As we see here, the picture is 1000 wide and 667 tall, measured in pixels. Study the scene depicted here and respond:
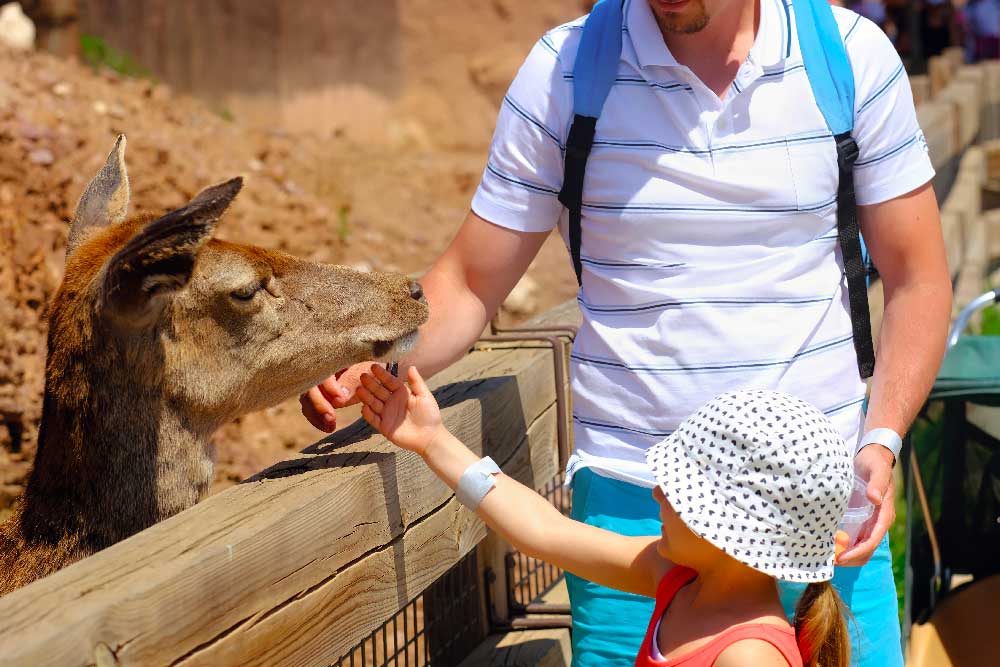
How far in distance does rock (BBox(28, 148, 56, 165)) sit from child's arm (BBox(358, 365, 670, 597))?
4841 mm

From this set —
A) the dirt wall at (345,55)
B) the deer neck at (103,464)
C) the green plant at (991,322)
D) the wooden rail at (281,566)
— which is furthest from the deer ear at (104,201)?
the dirt wall at (345,55)

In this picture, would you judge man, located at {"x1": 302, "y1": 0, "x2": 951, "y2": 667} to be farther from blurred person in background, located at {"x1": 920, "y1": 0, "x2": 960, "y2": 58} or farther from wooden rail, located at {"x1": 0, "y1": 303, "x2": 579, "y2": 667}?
blurred person in background, located at {"x1": 920, "y1": 0, "x2": 960, "y2": 58}

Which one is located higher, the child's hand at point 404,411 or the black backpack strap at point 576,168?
the black backpack strap at point 576,168

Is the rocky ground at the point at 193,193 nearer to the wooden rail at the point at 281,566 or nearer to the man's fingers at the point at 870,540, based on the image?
the wooden rail at the point at 281,566

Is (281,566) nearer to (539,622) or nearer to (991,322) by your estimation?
(539,622)

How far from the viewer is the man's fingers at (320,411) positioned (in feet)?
9.80

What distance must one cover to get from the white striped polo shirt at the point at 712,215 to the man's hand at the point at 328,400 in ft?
1.90

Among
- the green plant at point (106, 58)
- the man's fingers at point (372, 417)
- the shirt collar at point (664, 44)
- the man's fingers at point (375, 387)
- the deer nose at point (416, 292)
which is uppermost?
the green plant at point (106, 58)

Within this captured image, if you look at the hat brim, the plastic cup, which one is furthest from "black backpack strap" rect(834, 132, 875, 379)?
the hat brim

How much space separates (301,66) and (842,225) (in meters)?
12.4

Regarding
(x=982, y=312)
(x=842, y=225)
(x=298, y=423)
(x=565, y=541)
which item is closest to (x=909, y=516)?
(x=842, y=225)

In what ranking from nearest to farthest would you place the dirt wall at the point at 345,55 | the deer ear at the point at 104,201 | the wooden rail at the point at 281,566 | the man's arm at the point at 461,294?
the wooden rail at the point at 281,566 → the man's arm at the point at 461,294 → the deer ear at the point at 104,201 → the dirt wall at the point at 345,55

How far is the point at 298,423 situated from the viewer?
7.55 metres

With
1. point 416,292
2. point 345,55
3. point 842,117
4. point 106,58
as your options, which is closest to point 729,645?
point 842,117
